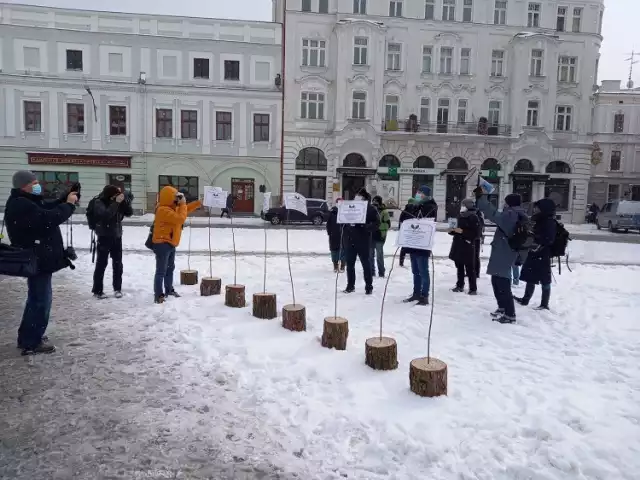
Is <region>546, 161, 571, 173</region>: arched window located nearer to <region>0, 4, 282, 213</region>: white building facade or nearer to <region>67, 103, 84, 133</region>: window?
<region>0, 4, 282, 213</region>: white building facade

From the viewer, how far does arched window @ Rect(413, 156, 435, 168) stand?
3045 centimetres

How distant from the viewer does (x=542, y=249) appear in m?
6.96

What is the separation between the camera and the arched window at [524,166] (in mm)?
31125

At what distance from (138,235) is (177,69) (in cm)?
1534

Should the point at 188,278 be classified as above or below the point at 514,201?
below

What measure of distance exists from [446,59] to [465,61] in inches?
49.8

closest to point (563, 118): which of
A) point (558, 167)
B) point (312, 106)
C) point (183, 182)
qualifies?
point (558, 167)

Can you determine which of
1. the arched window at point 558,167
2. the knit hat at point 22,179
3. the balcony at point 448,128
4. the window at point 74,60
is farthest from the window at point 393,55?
the knit hat at point 22,179

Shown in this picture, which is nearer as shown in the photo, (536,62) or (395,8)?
(395,8)

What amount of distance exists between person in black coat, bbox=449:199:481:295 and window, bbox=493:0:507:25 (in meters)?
27.8

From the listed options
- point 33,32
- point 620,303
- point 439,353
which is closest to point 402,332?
point 439,353

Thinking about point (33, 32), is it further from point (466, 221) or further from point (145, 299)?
point (466, 221)

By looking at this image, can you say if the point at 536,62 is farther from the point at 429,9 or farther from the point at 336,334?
the point at 336,334

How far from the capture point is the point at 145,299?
737 cm
